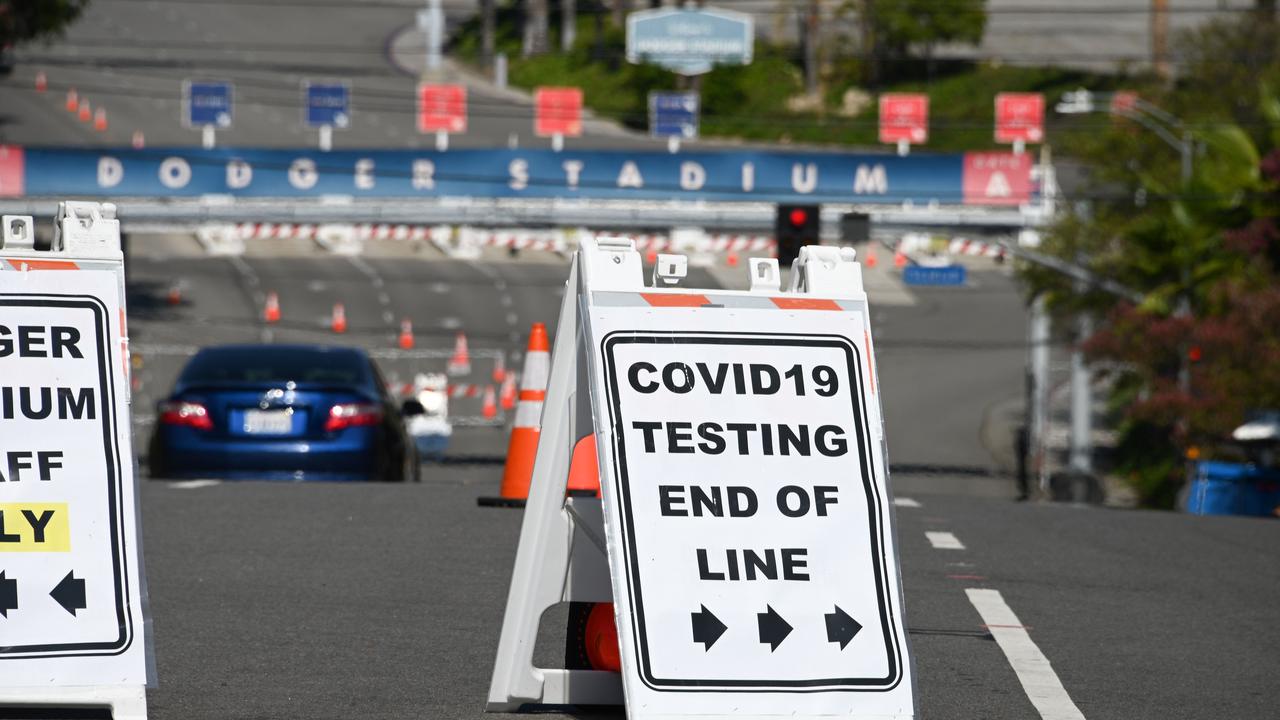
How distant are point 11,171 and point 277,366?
2634 centimetres

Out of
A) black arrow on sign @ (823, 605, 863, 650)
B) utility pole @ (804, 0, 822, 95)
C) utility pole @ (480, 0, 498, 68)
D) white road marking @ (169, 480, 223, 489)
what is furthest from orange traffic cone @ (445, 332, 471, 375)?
utility pole @ (480, 0, 498, 68)

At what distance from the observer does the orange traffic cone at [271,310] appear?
47.0m

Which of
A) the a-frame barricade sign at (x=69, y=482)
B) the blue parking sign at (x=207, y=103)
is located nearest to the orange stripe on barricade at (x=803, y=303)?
the a-frame barricade sign at (x=69, y=482)

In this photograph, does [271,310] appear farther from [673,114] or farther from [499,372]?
[673,114]

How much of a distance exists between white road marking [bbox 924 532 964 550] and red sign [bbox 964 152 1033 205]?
2880 centimetres

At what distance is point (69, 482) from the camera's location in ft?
21.1

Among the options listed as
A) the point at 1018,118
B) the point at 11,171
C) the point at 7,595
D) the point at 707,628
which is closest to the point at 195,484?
the point at 7,595

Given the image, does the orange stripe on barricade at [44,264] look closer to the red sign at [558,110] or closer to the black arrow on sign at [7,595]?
the black arrow on sign at [7,595]

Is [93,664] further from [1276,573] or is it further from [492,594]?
[1276,573]

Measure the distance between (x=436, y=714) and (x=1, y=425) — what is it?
5.46 feet

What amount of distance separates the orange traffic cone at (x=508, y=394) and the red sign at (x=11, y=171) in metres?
10.2

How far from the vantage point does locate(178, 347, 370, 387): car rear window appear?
15484 millimetres

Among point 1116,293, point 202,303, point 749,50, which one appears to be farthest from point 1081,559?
point 749,50

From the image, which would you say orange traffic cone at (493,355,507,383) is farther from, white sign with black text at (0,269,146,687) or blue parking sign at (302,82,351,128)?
white sign with black text at (0,269,146,687)
